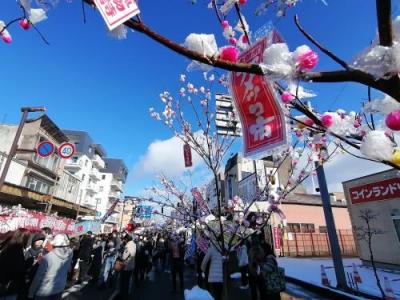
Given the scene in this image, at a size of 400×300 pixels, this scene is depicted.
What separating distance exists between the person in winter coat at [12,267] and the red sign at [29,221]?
6051 mm

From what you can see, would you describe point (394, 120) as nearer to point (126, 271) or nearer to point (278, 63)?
point (278, 63)

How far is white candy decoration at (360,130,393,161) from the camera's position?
1.64m

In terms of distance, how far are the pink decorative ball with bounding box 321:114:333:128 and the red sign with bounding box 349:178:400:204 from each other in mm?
12284

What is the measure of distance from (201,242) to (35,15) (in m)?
9.96

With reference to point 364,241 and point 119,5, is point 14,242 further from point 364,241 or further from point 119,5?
point 364,241

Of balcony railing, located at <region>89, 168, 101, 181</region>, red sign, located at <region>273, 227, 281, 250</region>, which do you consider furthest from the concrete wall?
balcony railing, located at <region>89, 168, 101, 181</region>

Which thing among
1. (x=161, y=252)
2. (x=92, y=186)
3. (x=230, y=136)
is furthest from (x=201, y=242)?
(x=92, y=186)

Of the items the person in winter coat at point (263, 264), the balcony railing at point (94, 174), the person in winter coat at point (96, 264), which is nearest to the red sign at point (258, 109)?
the person in winter coat at point (263, 264)

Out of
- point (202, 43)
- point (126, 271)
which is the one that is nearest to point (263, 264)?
point (126, 271)

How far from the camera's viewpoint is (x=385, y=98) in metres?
1.69

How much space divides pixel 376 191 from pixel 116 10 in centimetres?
1458

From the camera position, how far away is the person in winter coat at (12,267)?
4406mm

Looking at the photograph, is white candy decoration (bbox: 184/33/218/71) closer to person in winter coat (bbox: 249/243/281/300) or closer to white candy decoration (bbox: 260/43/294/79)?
white candy decoration (bbox: 260/43/294/79)

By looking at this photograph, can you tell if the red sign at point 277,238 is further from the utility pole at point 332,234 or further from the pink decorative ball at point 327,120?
the pink decorative ball at point 327,120
